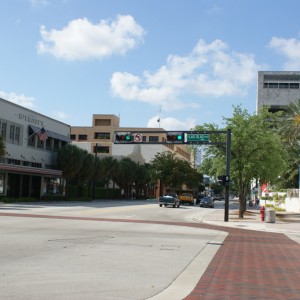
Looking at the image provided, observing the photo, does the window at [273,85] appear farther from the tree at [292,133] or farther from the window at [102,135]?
the tree at [292,133]

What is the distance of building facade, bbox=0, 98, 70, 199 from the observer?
53.4 meters

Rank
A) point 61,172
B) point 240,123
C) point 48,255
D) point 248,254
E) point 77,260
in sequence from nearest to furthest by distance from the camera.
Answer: point 77,260 < point 48,255 < point 248,254 < point 240,123 < point 61,172

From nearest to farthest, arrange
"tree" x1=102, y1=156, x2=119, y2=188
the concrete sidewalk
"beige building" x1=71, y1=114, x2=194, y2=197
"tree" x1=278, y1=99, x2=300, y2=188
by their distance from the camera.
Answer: the concrete sidewalk, "tree" x1=278, y1=99, x2=300, y2=188, "tree" x1=102, y1=156, x2=119, y2=188, "beige building" x1=71, y1=114, x2=194, y2=197

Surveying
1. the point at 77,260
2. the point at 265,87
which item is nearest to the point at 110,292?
the point at 77,260

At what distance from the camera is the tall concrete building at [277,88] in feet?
401

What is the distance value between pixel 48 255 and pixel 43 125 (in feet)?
168

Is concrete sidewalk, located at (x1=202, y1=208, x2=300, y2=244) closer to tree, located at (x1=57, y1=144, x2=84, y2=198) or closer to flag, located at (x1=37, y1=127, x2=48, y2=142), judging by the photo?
flag, located at (x1=37, y1=127, x2=48, y2=142)

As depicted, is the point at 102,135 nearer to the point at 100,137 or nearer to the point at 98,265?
the point at 100,137

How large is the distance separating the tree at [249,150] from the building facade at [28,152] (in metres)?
21.9

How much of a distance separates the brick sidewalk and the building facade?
37099 mm

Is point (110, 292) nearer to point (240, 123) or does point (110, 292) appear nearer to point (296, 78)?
point (240, 123)

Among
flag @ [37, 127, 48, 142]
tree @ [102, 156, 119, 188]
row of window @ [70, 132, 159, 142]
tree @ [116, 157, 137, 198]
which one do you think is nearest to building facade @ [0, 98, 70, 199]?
flag @ [37, 127, 48, 142]

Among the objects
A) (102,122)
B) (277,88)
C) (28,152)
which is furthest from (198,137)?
(102,122)

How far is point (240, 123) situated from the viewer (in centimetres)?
3775
